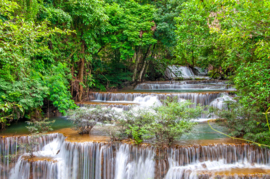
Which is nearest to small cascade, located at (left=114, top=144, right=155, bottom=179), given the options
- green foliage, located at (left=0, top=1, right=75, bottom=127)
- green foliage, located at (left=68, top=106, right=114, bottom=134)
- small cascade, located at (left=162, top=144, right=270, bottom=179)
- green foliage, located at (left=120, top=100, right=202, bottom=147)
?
green foliage, located at (left=120, top=100, right=202, bottom=147)

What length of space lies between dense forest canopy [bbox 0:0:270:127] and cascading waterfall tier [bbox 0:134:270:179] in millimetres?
1669

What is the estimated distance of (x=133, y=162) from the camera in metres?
6.31

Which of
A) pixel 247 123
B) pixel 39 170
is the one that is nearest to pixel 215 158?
pixel 247 123

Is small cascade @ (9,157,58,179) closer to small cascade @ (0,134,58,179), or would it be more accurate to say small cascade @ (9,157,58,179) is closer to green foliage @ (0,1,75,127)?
small cascade @ (0,134,58,179)

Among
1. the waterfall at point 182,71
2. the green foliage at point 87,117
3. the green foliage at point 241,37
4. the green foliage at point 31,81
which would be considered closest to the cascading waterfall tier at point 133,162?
the green foliage at point 87,117

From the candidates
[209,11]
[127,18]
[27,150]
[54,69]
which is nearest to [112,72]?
[127,18]

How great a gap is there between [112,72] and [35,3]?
10.3m

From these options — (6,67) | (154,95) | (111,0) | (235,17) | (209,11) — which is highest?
(111,0)

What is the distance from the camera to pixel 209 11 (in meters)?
8.69

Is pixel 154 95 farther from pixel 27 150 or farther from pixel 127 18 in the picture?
pixel 27 150

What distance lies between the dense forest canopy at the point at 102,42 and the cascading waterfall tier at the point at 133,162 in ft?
5.48

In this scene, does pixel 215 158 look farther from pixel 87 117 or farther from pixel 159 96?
pixel 159 96

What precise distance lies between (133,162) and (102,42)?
11201 millimetres

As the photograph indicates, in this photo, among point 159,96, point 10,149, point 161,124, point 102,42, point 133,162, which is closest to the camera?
point 161,124
